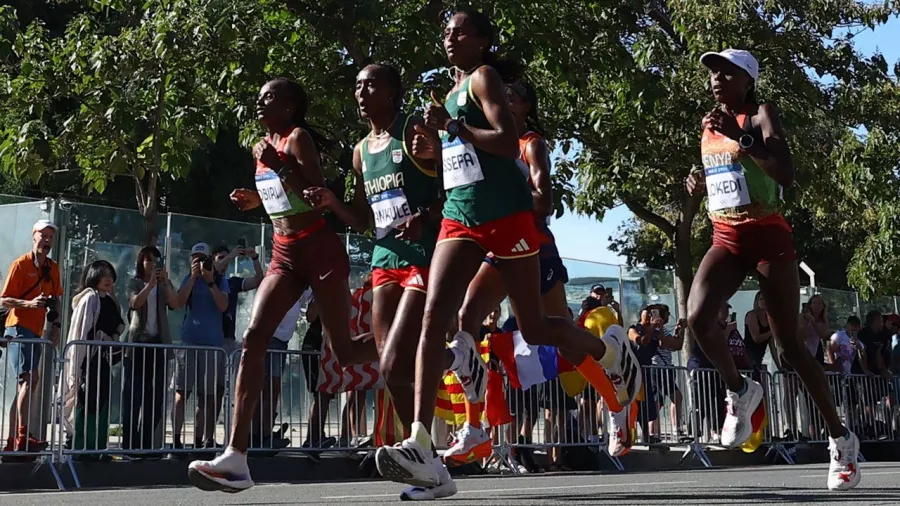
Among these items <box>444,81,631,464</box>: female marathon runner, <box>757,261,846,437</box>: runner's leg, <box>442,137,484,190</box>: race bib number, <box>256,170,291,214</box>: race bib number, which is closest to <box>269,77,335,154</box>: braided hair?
<box>256,170,291,214</box>: race bib number

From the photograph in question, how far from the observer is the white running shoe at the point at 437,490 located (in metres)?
5.34

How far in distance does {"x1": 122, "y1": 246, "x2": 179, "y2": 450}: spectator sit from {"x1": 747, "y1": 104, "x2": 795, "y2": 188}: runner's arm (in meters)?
5.66

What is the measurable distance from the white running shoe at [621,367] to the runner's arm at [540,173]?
0.95 m

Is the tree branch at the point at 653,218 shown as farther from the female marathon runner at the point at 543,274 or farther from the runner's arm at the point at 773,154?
the runner's arm at the point at 773,154

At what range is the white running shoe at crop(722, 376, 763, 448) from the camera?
6.70 meters

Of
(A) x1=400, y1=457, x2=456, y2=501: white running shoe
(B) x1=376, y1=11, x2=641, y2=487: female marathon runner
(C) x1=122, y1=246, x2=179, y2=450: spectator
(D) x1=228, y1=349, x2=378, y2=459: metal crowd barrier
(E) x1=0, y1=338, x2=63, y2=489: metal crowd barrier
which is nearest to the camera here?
(A) x1=400, y1=457, x2=456, y2=501: white running shoe

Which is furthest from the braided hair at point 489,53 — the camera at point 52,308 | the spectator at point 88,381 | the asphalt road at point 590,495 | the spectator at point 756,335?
the spectator at point 756,335

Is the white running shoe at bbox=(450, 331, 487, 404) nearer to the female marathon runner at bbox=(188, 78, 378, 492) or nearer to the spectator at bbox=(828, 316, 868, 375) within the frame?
the female marathon runner at bbox=(188, 78, 378, 492)

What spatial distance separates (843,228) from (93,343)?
28.0 meters

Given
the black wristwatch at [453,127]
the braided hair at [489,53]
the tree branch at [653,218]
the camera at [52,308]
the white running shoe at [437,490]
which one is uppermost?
the tree branch at [653,218]

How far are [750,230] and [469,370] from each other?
1.51m

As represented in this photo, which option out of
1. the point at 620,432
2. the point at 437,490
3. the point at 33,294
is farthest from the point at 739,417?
the point at 33,294

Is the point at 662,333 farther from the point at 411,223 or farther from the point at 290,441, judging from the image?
the point at 411,223

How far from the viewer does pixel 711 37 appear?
17250 millimetres
